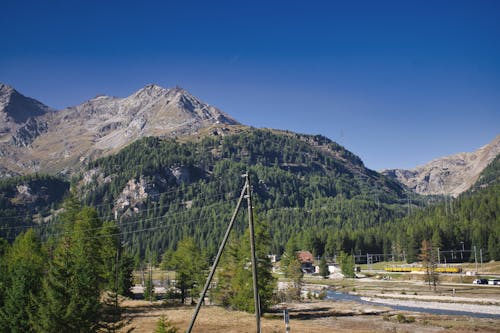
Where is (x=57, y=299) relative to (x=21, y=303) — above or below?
above

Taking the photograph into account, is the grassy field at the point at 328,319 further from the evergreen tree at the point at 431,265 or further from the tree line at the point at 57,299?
the evergreen tree at the point at 431,265

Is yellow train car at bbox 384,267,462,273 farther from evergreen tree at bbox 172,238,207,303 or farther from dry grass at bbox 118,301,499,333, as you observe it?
evergreen tree at bbox 172,238,207,303

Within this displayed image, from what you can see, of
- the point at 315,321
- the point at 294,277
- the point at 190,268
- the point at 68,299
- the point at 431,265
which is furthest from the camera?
the point at 431,265

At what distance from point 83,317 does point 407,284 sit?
4579 inches

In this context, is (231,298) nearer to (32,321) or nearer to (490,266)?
(32,321)

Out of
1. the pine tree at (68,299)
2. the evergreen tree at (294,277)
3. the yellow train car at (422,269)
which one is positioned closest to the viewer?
the pine tree at (68,299)

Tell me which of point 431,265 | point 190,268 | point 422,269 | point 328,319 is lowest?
point 328,319

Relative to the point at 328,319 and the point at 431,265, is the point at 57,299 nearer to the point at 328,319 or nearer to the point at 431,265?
the point at 328,319

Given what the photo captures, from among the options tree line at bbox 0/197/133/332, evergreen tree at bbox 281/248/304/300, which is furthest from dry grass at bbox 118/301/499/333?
evergreen tree at bbox 281/248/304/300

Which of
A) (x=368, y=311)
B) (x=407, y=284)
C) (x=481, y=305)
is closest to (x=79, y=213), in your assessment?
(x=368, y=311)

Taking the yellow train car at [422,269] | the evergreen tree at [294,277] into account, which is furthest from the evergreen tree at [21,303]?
the yellow train car at [422,269]

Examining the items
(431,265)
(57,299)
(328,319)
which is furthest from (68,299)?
(431,265)

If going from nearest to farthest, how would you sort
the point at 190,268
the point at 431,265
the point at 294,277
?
the point at 190,268
the point at 294,277
the point at 431,265

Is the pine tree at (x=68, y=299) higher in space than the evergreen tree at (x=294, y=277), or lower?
higher
